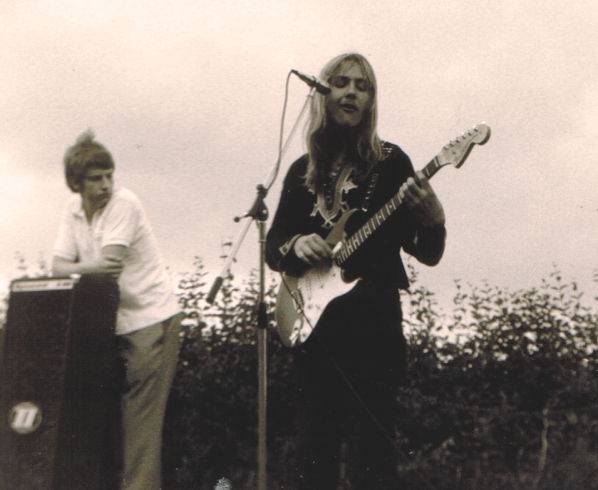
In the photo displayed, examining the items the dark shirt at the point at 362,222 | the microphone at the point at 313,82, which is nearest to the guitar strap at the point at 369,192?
the dark shirt at the point at 362,222

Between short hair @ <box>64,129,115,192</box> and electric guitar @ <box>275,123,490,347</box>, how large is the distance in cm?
97

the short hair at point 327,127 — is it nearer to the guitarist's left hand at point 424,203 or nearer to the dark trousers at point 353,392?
the guitarist's left hand at point 424,203

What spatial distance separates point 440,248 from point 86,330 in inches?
49.0

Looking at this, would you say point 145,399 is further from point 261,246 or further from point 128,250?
point 261,246

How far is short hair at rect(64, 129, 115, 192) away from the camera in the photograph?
2830 millimetres

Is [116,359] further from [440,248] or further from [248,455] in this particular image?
[440,248]

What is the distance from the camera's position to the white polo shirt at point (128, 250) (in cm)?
269

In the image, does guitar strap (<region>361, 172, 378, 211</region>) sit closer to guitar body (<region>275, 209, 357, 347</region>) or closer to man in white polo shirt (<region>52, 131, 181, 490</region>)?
guitar body (<region>275, 209, 357, 347</region>)

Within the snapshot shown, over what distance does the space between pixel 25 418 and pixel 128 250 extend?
752mm

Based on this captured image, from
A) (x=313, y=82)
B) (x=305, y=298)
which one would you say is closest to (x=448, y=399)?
(x=305, y=298)

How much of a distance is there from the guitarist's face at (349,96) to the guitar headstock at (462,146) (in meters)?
0.32

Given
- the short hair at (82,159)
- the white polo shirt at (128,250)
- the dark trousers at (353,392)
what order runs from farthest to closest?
the short hair at (82,159), the white polo shirt at (128,250), the dark trousers at (353,392)

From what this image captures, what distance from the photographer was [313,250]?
226cm

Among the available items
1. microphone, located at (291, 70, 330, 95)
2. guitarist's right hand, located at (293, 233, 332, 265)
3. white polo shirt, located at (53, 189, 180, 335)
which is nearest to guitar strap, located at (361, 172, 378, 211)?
guitarist's right hand, located at (293, 233, 332, 265)
